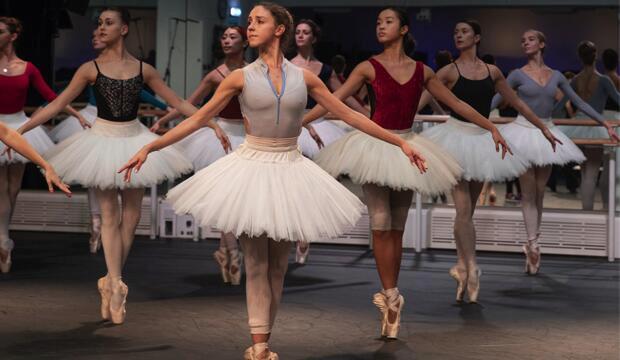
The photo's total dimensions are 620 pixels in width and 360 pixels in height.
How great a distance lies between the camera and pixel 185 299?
18.3 ft

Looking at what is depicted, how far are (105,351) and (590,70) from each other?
505cm

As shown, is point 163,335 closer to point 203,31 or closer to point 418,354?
point 418,354

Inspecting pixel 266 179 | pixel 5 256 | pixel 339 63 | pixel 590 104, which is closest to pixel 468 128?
pixel 266 179

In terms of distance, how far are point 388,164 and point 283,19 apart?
3.29ft

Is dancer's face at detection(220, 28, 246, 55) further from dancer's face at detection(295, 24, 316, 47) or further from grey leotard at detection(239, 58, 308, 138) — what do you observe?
grey leotard at detection(239, 58, 308, 138)

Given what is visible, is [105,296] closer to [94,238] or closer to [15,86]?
[15,86]

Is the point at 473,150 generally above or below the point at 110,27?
below

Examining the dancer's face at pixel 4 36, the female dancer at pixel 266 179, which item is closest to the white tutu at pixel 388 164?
the female dancer at pixel 266 179

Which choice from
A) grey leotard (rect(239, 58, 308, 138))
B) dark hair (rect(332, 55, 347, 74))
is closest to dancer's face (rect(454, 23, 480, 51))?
grey leotard (rect(239, 58, 308, 138))

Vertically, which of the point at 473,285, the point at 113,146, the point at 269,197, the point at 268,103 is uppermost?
the point at 268,103

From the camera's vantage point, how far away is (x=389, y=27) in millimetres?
4719

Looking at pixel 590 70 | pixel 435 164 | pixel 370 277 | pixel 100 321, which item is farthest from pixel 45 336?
pixel 590 70

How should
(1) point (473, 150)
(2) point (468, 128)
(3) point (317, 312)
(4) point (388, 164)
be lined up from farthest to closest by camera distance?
(2) point (468, 128) → (1) point (473, 150) → (3) point (317, 312) → (4) point (388, 164)

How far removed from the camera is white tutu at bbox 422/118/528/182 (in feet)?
17.9
